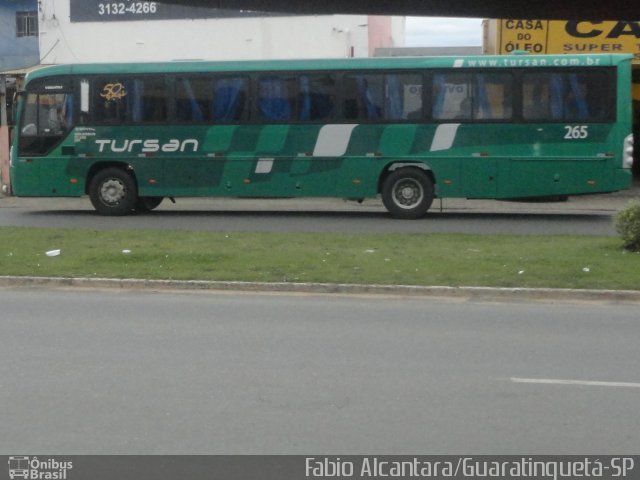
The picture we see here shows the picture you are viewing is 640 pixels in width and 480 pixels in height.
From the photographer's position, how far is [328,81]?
814 inches

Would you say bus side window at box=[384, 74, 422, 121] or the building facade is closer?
bus side window at box=[384, 74, 422, 121]

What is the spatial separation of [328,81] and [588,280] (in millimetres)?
9095

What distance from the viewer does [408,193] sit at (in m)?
20.5

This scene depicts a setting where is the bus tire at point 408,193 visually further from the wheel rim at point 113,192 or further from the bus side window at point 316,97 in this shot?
the wheel rim at point 113,192

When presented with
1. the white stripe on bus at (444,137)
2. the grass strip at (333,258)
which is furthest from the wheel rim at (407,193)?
the grass strip at (333,258)

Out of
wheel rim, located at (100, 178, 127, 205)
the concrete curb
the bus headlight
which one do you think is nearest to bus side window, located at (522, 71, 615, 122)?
the bus headlight

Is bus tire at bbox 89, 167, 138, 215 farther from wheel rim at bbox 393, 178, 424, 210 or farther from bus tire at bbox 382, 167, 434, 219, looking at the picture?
wheel rim at bbox 393, 178, 424, 210

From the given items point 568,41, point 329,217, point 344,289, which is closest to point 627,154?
point 329,217

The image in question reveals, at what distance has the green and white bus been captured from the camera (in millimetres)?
19906

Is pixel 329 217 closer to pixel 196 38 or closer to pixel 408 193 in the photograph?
pixel 408 193

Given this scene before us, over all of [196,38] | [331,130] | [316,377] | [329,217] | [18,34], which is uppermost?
[18,34]

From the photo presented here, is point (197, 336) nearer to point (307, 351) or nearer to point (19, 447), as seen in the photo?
point (307, 351)

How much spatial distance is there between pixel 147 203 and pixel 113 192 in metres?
1.22

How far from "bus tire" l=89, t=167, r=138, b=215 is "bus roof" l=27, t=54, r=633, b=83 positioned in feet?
6.76
